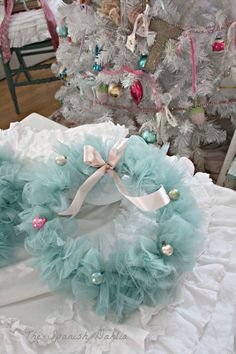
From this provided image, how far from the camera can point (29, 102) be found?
2.28 m

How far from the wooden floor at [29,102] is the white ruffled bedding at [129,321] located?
5.39 feet

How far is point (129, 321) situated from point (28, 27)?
1692 mm

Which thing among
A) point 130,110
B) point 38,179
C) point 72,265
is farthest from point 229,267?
point 130,110

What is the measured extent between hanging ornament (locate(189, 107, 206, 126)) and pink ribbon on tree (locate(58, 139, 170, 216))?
2.55 ft

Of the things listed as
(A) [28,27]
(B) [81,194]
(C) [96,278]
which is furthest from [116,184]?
(A) [28,27]

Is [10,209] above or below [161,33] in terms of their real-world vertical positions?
below

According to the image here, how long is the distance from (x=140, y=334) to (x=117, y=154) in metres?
0.34

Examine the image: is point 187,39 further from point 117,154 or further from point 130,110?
point 117,154

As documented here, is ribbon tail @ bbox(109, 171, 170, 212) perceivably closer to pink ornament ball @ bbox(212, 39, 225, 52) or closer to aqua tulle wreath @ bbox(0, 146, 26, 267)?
aqua tulle wreath @ bbox(0, 146, 26, 267)

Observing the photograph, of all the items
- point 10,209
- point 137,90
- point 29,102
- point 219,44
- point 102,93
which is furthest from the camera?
point 29,102

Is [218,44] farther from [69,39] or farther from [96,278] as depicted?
[96,278]

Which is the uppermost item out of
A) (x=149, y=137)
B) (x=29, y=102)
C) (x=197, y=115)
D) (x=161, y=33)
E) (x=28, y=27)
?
(x=161, y=33)

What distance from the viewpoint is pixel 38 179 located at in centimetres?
66

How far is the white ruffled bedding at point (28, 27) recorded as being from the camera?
174cm
